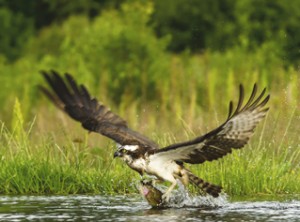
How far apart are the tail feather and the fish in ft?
1.24

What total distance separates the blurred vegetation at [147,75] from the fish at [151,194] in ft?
3.96

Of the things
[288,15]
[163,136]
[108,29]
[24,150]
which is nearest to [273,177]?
[163,136]

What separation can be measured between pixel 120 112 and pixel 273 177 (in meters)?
6.58

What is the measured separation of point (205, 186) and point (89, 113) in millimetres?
1941

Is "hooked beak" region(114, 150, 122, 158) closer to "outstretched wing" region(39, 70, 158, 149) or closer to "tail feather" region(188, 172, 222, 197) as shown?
"outstretched wing" region(39, 70, 158, 149)

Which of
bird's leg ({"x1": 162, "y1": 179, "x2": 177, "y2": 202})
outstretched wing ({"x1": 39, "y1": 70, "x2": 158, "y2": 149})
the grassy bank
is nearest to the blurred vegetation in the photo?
the grassy bank

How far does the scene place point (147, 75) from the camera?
25125mm

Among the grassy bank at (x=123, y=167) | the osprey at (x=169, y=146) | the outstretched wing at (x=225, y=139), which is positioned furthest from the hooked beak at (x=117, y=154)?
the grassy bank at (x=123, y=167)

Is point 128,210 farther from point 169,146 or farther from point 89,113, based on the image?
point 89,113

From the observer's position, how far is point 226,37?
113ft

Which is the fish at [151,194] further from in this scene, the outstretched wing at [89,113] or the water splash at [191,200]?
the outstretched wing at [89,113]

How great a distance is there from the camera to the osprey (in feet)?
39.2

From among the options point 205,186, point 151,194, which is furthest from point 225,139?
point 151,194

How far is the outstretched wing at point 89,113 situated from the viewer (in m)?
13.3
